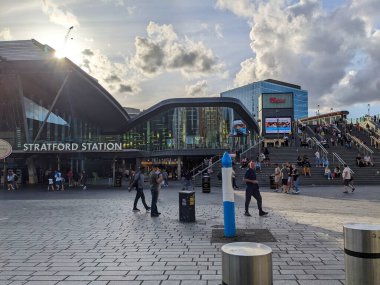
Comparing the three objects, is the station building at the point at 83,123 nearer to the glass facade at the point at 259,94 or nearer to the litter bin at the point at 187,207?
the litter bin at the point at 187,207

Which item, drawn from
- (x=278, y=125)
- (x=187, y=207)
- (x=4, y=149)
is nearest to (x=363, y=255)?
(x=187, y=207)

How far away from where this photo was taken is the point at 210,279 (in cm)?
542

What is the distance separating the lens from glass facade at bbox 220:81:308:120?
407ft

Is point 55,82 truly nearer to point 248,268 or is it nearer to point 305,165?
point 305,165

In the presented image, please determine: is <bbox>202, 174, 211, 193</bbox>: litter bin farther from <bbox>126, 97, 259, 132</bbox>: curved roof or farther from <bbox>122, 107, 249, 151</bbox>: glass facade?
<bbox>126, 97, 259, 132</bbox>: curved roof

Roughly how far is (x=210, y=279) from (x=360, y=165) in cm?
2829

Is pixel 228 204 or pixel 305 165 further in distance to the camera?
pixel 305 165

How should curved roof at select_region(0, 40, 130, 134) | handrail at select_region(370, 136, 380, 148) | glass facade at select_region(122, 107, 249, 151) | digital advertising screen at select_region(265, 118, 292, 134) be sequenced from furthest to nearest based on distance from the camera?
1. digital advertising screen at select_region(265, 118, 292, 134)
2. glass facade at select_region(122, 107, 249, 151)
3. handrail at select_region(370, 136, 380, 148)
4. curved roof at select_region(0, 40, 130, 134)

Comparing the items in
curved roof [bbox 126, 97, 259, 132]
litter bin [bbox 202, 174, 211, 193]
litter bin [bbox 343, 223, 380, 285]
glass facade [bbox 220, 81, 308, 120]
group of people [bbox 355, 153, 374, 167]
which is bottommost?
litter bin [bbox 202, 174, 211, 193]

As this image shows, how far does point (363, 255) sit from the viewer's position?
3.22 m

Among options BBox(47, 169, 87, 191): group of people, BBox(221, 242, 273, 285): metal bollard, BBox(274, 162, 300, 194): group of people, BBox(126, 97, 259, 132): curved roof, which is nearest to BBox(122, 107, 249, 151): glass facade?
BBox(126, 97, 259, 132): curved roof

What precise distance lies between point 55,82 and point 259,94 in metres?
90.1

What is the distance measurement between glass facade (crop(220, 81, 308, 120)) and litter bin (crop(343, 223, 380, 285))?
118101mm

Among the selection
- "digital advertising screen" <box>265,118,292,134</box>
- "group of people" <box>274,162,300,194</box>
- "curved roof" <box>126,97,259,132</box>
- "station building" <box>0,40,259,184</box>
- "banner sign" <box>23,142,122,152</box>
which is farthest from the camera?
"digital advertising screen" <box>265,118,292,134</box>
